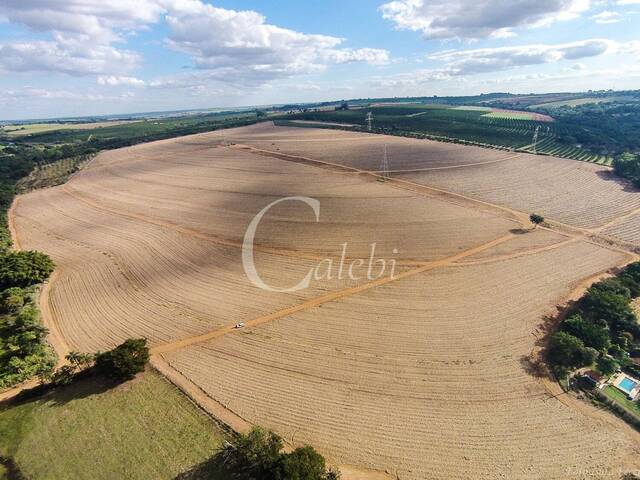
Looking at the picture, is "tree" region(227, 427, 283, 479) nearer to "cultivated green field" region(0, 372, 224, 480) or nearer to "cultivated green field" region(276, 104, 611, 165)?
"cultivated green field" region(0, 372, 224, 480)

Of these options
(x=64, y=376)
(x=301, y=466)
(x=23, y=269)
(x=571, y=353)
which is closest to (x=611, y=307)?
(x=571, y=353)

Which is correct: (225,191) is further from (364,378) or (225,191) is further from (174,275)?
(364,378)

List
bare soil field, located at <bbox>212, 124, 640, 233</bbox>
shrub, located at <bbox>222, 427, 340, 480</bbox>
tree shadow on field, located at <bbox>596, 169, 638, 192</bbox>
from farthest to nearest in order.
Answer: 1. tree shadow on field, located at <bbox>596, 169, 638, 192</bbox>
2. bare soil field, located at <bbox>212, 124, 640, 233</bbox>
3. shrub, located at <bbox>222, 427, 340, 480</bbox>

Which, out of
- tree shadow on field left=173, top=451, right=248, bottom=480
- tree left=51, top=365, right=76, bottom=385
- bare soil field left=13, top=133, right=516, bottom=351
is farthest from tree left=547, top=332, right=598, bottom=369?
tree left=51, top=365, right=76, bottom=385

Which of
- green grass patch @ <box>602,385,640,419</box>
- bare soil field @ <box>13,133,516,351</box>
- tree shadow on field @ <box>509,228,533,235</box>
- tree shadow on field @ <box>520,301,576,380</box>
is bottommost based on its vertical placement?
green grass patch @ <box>602,385,640,419</box>

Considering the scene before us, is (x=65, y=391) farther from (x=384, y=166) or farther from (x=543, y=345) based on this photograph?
(x=384, y=166)

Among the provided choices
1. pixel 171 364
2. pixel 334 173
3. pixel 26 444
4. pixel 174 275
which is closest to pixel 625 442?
pixel 171 364

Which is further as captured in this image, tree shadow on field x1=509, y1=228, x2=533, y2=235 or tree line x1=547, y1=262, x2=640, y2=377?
tree shadow on field x1=509, y1=228, x2=533, y2=235
